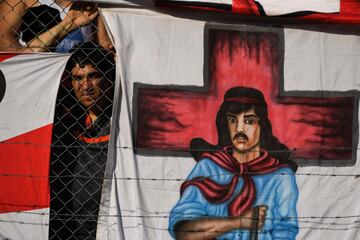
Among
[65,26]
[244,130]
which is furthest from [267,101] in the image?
[65,26]

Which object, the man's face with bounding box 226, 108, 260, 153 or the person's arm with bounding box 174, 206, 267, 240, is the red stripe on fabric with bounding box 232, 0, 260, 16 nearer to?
the man's face with bounding box 226, 108, 260, 153

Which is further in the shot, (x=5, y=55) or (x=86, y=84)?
(x=86, y=84)

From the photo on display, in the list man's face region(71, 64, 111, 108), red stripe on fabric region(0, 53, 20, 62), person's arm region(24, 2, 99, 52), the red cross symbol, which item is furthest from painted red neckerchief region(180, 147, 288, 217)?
red stripe on fabric region(0, 53, 20, 62)

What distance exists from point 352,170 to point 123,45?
4.54 feet

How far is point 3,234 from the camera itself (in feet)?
10.4

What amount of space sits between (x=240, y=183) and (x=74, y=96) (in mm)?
1000

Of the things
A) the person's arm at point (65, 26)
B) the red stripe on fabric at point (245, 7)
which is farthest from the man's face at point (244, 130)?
A: the person's arm at point (65, 26)

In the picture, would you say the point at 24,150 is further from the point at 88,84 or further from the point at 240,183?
the point at 240,183

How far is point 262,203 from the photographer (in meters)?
3.22

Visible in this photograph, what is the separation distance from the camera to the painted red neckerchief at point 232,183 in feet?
10.5

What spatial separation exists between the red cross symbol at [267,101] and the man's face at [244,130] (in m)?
0.09

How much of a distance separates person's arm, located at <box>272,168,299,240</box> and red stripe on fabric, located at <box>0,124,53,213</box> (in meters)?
1.19

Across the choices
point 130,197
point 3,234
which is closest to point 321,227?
point 130,197

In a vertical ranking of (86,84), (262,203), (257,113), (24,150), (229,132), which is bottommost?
(262,203)
